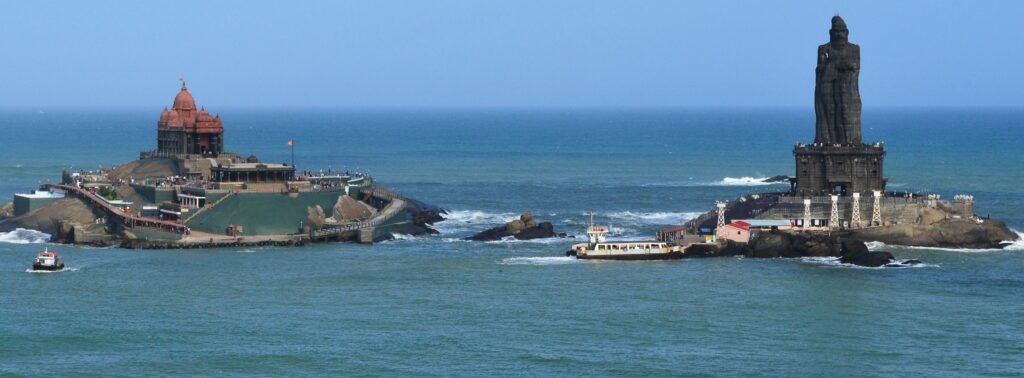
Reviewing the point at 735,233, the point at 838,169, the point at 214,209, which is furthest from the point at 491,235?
the point at 838,169

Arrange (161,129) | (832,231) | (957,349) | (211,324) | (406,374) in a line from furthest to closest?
(161,129) < (832,231) < (211,324) < (957,349) < (406,374)

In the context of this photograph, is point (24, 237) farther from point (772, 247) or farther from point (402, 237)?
point (772, 247)

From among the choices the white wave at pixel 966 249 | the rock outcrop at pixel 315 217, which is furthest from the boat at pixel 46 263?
the white wave at pixel 966 249

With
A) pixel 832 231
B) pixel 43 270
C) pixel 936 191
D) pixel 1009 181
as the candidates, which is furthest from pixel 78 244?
pixel 1009 181

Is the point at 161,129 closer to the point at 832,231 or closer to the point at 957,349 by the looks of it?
the point at 832,231

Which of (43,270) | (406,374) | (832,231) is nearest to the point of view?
(406,374)

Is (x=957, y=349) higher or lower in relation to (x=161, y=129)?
lower

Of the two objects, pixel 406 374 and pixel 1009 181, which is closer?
pixel 406 374
